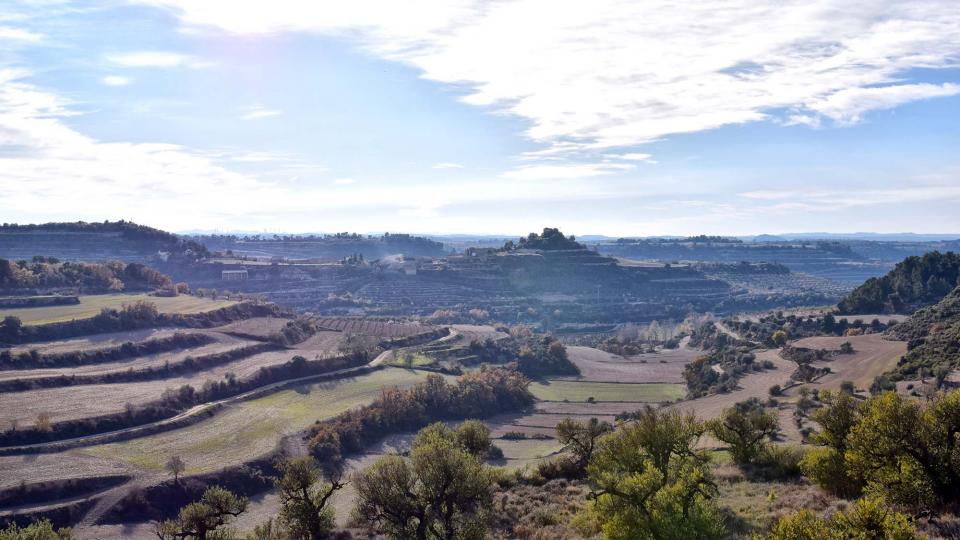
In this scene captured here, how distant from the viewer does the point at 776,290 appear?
17762 cm

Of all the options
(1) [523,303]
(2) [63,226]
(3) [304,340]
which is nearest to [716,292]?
(1) [523,303]

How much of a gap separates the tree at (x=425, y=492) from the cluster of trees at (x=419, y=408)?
29.1 metres

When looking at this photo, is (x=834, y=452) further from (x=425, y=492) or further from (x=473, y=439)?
(x=473, y=439)

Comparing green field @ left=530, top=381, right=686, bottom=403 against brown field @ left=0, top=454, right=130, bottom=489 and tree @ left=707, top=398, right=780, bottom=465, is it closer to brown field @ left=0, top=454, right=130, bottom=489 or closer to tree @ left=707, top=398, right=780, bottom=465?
tree @ left=707, top=398, right=780, bottom=465

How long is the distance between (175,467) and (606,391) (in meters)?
53.0

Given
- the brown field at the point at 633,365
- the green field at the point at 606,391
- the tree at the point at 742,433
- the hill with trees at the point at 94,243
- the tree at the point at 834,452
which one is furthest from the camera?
the hill with trees at the point at 94,243

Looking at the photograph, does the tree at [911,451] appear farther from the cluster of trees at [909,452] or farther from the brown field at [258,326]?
the brown field at [258,326]

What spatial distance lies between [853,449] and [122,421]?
56766mm

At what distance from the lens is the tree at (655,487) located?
2200cm

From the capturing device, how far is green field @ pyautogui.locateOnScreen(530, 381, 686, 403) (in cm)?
7988

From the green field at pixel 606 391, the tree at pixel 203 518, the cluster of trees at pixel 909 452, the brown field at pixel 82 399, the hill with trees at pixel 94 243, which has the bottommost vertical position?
the green field at pixel 606 391

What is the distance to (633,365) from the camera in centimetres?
9612

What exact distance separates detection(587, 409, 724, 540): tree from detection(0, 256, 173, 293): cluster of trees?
101960mm

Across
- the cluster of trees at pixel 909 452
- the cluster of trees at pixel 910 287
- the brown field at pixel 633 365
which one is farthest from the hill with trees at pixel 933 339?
the cluster of trees at pixel 909 452
